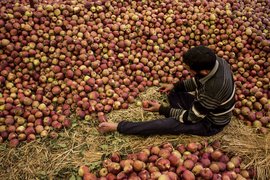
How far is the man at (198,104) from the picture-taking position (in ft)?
8.10

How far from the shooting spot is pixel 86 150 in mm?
2967

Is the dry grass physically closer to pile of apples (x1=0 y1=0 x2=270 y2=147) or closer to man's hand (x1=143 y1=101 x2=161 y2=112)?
pile of apples (x1=0 y1=0 x2=270 y2=147)

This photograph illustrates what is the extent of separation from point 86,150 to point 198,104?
4.19 feet

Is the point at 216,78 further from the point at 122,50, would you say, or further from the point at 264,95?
the point at 122,50

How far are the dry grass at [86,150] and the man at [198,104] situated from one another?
0.33 ft

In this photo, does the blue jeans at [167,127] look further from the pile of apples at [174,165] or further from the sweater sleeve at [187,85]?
the sweater sleeve at [187,85]

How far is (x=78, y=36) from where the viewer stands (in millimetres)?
3838

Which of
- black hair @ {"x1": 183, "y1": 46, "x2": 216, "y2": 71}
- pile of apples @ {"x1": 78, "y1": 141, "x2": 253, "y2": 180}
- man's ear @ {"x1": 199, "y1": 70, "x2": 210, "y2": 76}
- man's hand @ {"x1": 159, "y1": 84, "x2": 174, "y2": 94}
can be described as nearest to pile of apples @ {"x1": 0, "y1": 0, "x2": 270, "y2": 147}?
man's hand @ {"x1": 159, "y1": 84, "x2": 174, "y2": 94}

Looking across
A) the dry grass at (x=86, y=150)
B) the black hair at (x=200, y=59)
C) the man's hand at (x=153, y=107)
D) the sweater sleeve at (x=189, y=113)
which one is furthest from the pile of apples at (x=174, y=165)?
the black hair at (x=200, y=59)

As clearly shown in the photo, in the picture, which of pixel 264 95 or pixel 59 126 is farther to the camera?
pixel 264 95

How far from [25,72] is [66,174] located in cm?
155

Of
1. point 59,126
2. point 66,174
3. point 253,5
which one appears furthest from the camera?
point 253,5

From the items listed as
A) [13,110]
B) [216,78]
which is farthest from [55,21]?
[216,78]

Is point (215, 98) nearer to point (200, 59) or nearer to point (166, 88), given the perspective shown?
point (200, 59)
